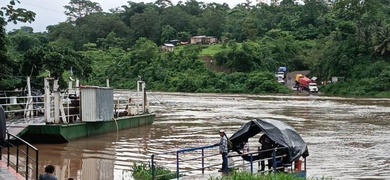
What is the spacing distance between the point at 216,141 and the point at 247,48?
58.0 meters

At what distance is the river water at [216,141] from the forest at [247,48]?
8.19m

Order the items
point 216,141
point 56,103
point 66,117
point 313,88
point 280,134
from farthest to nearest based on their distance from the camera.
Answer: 1. point 313,88
2. point 216,141
3. point 66,117
4. point 56,103
5. point 280,134

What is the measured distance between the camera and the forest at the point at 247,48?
235 feet

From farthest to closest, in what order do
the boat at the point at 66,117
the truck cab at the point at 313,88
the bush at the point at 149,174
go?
the truck cab at the point at 313,88
the boat at the point at 66,117
the bush at the point at 149,174

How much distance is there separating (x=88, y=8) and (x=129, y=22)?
24184mm

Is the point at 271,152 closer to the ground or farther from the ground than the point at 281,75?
closer to the ground

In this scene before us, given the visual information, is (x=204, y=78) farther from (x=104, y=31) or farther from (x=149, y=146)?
(x=149, y=146)

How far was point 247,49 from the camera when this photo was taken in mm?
82188

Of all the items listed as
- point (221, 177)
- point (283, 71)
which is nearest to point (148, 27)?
point (283, 71)

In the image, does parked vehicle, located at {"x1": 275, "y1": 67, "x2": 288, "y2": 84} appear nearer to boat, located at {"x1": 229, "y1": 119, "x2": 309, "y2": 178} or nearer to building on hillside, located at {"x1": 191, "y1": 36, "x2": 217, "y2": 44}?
building on hillside, located at {"x1": 191, "y1": 36, "x2": 217, "y2": 44}

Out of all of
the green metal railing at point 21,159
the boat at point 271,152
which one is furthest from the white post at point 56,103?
the boat at point 271,152

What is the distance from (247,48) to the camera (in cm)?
8225

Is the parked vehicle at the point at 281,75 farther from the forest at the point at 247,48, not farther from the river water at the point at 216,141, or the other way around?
the river water at the point at 216,141

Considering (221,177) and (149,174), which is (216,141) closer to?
(149,174)
